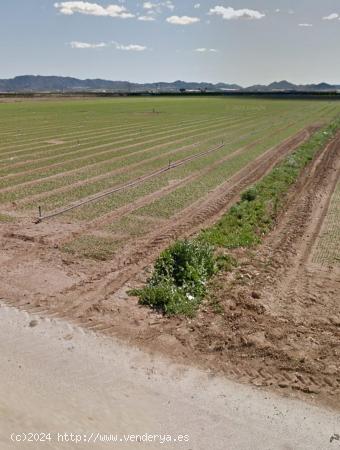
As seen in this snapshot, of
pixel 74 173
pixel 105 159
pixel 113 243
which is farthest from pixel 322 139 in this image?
pixel 113 243

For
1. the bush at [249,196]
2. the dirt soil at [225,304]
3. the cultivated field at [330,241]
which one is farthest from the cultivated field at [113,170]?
the cultivated field at [330,241]

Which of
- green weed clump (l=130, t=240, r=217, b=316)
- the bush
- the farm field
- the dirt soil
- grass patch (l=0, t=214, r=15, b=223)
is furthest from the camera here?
the bush

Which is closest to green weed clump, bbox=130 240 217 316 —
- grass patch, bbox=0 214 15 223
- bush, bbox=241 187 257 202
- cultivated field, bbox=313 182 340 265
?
cultivated field, bbox=313 182 340 265

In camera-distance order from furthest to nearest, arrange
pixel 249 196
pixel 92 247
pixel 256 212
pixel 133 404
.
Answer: pixel 249 196 → pixel 256 212 → pixel 92 247 → pixel 133 404

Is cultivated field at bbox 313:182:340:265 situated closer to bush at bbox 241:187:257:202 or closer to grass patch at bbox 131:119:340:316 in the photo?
grass patch at bbox 131:119:340:316

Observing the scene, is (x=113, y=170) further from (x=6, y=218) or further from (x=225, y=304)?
(x=225, y=304)

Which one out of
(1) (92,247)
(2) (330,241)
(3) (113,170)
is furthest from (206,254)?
(3) (113,170)
